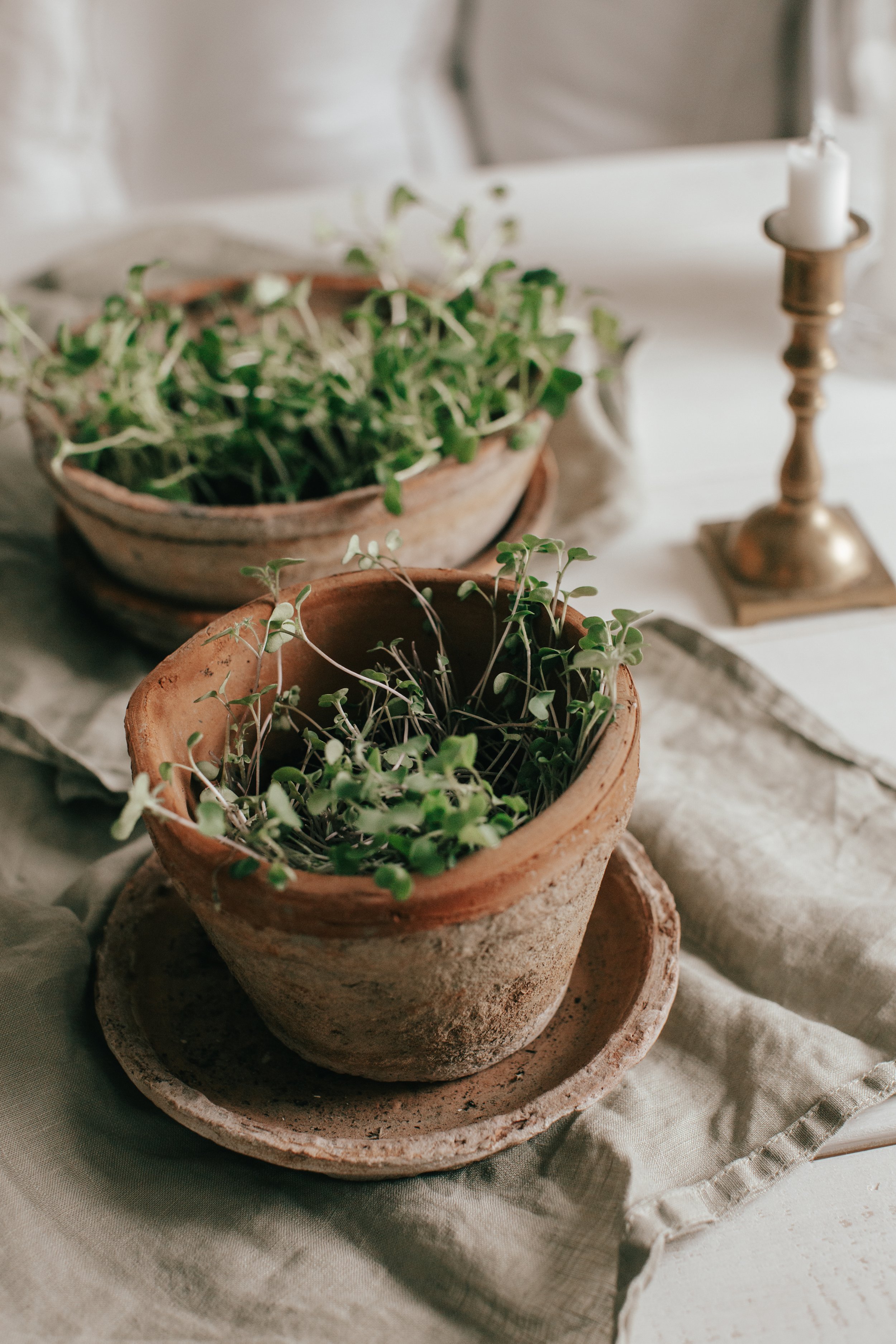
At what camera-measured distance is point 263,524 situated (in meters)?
0.83

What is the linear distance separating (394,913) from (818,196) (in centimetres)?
63

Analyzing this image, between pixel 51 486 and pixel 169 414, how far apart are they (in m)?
0.13

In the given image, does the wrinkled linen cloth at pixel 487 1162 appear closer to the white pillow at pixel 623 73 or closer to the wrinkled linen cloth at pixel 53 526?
the wrinkled linen cloth at pixel 53 526

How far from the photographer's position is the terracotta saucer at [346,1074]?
1.86 feet

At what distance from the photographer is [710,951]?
74 cm

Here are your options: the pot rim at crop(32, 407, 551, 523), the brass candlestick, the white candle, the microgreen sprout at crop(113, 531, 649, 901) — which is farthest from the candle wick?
the microgreen sprout at crop(113, 531, 649, 901)

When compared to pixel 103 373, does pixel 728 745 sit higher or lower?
lower

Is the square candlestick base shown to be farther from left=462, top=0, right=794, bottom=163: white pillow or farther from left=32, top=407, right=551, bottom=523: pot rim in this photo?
left=462, top=0, right=794, bottom=163: white pillow

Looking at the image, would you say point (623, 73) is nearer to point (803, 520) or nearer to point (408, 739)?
point (803, 520)

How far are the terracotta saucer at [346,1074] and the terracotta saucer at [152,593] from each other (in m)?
0.24

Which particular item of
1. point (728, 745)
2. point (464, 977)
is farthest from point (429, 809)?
point (728, 745)

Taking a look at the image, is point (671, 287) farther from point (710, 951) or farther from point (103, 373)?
point (710, 951)

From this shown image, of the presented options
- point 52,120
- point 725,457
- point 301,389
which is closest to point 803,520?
point 725,457

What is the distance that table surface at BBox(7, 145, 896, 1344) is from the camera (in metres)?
0.57
